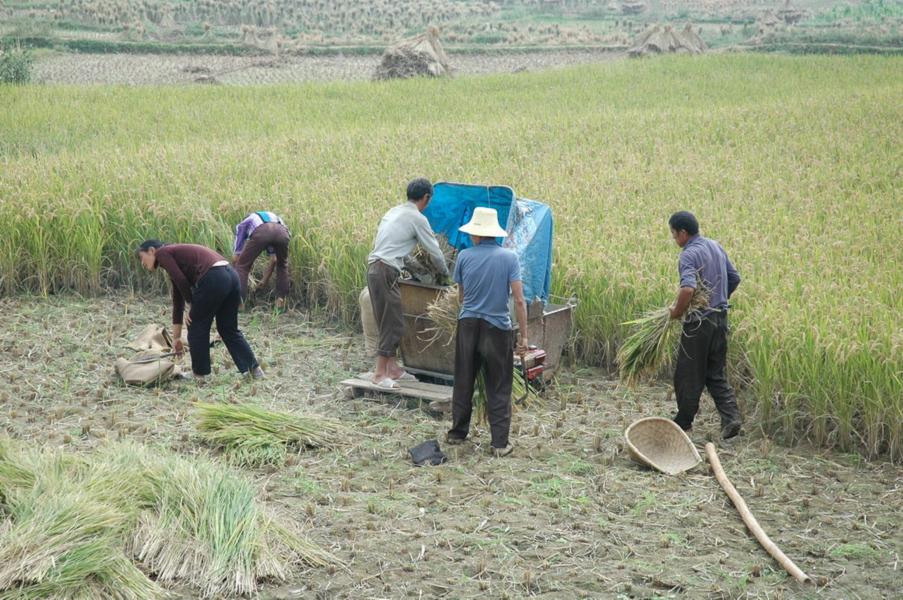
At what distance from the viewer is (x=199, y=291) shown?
24.4ft

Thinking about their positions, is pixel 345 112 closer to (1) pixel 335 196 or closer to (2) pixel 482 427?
(1) pixel 335 196

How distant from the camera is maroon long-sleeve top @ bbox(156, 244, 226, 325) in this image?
7312 mm

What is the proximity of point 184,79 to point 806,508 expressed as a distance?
2432cm

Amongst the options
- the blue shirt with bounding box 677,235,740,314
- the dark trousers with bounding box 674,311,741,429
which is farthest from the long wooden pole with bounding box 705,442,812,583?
the blue shirt with bounding box 677,235,740,314

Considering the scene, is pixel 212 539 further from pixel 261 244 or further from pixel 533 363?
pixel 261 244

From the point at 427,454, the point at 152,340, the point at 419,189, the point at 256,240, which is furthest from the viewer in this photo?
the point at 256,240

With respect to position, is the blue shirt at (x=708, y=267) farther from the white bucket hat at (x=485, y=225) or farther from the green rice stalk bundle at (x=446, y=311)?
the green rice stalk bundle at (x=446, y=311)

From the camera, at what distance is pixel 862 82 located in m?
22.5

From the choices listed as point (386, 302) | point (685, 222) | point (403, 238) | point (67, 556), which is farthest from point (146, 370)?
point (685, 222)

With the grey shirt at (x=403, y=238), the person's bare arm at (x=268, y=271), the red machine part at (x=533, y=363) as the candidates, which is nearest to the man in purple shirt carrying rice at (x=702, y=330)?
the red machine part at (x=533, y=363)

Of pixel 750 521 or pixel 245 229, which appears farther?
pixel 245 229

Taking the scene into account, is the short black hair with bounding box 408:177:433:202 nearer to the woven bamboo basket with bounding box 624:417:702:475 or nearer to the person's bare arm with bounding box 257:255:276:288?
the woven bamboo basket with bounding box 624:417:702:475

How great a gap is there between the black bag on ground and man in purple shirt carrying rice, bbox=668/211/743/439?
155 cm

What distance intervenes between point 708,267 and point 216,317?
3427 millimetres
